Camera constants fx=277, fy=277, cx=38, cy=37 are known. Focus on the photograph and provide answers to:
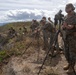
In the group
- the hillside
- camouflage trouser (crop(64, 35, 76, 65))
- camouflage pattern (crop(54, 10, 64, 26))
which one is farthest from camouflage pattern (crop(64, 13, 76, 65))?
the hillside

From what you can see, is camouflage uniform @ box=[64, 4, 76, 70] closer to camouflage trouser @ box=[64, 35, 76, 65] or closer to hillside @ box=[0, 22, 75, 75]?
camouflage trouser @ box=[64, 35, 76, 65]

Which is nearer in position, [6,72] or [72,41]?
[72,41]

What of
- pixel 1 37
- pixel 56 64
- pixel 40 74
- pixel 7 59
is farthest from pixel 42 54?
pixel 1 37

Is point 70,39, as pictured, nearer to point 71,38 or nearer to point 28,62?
point 71,38

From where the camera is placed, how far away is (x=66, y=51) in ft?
33.9

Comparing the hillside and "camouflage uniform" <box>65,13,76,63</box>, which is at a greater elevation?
"camouflage uniform" <box>65,13,76,63</box>

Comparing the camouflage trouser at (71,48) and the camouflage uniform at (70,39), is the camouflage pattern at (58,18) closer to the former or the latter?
the camouflage uniform at (70,39)

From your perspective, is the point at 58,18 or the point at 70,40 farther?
the point at 70,40

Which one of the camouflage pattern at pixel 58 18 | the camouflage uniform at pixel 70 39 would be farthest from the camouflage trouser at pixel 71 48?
the camouflage pattern at pixel 58 18

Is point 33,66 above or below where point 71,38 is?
below

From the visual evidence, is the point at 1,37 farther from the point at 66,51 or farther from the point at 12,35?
the point at 66,51

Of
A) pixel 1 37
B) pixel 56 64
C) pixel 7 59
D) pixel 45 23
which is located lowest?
pixel 1 37

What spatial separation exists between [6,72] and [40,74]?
348 centimetres

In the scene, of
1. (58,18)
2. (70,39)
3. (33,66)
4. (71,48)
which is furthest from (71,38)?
(33,66)
